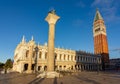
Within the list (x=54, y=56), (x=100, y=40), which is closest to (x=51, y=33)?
(x=54, y=56)

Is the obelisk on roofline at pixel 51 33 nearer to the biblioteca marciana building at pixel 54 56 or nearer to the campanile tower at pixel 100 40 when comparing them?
the biblioteca marciana building at pixel 54 56

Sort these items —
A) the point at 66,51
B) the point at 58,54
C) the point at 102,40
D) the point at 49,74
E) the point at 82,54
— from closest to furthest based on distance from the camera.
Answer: the point at 49,74
the point at 58,54
the point at 66,51
the point at 82,54
the point at 102,40

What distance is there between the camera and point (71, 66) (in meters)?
55.8

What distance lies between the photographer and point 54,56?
4025 cm

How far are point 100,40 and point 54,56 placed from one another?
156 ft

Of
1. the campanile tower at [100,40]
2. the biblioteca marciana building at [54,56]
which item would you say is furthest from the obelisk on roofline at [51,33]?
the campanile tower at [100,40]

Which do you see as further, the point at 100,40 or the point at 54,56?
the point at 100,40

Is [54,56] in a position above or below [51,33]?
below

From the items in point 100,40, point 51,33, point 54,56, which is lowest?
point 54,56

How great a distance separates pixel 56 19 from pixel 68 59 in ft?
120

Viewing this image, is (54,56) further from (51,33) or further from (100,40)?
(100,40)

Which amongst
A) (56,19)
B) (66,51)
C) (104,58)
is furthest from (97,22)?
(56,19)

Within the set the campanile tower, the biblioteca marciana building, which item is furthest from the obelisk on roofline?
the campanile tower

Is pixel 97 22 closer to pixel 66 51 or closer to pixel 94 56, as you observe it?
pixel 94 56
